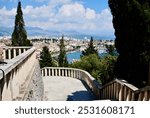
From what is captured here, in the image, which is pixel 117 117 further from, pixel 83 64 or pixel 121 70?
pixel 83 64

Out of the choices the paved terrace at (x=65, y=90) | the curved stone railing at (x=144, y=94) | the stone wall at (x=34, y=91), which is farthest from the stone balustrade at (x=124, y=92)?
the paved terrace at (x=65, y=90)

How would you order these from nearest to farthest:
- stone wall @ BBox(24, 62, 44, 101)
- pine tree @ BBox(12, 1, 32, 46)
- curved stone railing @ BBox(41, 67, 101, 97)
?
stone wall @ BBox(24, 62, 44, 101)
curved stone railing @ BBox(41, 67, 101, 97)
pine tree @ BBox(12, 1, 32, 46)

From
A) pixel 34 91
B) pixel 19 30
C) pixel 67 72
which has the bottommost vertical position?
pixel 67 72

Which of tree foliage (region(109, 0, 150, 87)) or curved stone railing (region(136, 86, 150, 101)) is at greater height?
tree foliage (region(109, 0, 150, 87))

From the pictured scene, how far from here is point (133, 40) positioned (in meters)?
8.94

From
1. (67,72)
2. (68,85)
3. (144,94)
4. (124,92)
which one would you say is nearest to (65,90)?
(68,85)

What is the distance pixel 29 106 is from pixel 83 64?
3807cm

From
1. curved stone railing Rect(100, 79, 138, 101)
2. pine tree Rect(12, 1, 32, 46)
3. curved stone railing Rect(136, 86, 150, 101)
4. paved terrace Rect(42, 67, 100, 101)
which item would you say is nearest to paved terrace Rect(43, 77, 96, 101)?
paved terrace Rect(42, 67, 100, 101)

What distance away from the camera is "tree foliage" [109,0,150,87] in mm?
8539

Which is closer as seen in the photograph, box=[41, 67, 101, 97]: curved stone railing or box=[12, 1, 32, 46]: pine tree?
box=[41, 67, 101, 97]: curved stone railing

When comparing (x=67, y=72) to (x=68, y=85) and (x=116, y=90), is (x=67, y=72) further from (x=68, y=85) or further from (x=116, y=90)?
(x=116, y=90)

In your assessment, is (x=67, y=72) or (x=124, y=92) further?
(x=67, y=72)

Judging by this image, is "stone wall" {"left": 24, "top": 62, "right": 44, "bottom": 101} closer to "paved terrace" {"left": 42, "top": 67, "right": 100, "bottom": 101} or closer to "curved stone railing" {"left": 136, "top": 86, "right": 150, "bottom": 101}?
"paved terrace" {"left": 42, "top": 67, "right": 100, "bottom": 101}

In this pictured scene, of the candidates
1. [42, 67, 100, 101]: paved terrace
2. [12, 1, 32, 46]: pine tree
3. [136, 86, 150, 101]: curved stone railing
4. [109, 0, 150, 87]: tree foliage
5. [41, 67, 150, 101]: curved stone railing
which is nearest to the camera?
[136, 86, 150, 101]: curved stone railing
